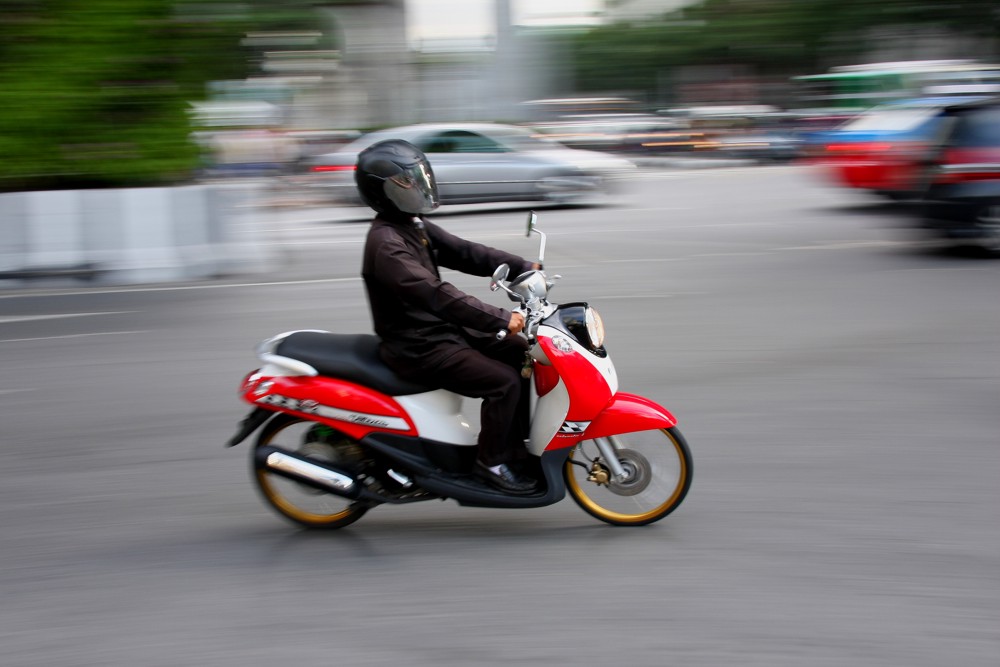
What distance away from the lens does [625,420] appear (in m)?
4.47

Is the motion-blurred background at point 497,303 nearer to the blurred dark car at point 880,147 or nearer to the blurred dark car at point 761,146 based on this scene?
the blurred dark car at point 880,147

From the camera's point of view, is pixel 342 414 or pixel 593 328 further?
pixel 342 414

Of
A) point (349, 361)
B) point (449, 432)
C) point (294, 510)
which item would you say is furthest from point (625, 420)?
point (294, 510)

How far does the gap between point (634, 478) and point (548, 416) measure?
19.0 inches

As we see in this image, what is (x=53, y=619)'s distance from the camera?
13.0 ft

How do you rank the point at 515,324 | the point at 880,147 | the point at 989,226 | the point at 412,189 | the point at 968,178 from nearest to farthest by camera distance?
the point at 515,324 → the point at 412,189 → the point at 968,178 → the point at 989,226 → the point at 880,147

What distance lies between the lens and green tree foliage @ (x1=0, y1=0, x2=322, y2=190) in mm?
11906

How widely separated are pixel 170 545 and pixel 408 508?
42.4 inches

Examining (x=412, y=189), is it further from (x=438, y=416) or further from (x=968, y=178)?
(x=968, y=178)

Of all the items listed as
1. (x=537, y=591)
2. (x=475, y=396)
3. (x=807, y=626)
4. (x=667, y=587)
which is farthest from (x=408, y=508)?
(x=807, y=626)

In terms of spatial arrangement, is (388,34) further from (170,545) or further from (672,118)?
(170,545)

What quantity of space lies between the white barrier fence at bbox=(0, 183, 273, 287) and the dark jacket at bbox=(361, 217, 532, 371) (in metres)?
7.70

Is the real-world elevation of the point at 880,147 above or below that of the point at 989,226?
above

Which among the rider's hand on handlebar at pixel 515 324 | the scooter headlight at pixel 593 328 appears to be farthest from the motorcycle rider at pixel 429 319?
the scooter headlight at pixel 593 328
